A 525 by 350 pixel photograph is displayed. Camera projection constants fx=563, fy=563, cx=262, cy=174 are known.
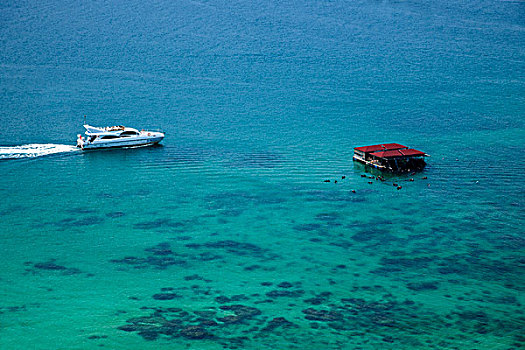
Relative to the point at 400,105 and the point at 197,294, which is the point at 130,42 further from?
the point at 197,294

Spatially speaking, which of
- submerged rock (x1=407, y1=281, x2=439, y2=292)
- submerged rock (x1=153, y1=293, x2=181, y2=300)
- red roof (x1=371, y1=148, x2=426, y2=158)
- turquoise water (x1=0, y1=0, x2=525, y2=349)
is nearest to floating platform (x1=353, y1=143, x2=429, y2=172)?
red roof (x1=371, y1=148, x2=426, y2=158)

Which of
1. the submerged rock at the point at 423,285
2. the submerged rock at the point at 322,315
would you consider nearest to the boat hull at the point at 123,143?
the submerged rock at the point at 322,315

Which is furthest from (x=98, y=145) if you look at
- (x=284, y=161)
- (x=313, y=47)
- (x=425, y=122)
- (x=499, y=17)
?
(x=499, y=17)

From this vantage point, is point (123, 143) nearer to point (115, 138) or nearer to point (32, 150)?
point (115, 138)

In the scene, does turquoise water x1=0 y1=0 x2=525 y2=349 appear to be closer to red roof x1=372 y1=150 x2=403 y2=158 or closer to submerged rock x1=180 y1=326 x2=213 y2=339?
submerged rock x1=180 y1=326 x2=213 y2=339

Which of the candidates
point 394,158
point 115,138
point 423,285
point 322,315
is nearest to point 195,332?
point 322,315

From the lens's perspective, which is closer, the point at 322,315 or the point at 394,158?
the point at 322,315
